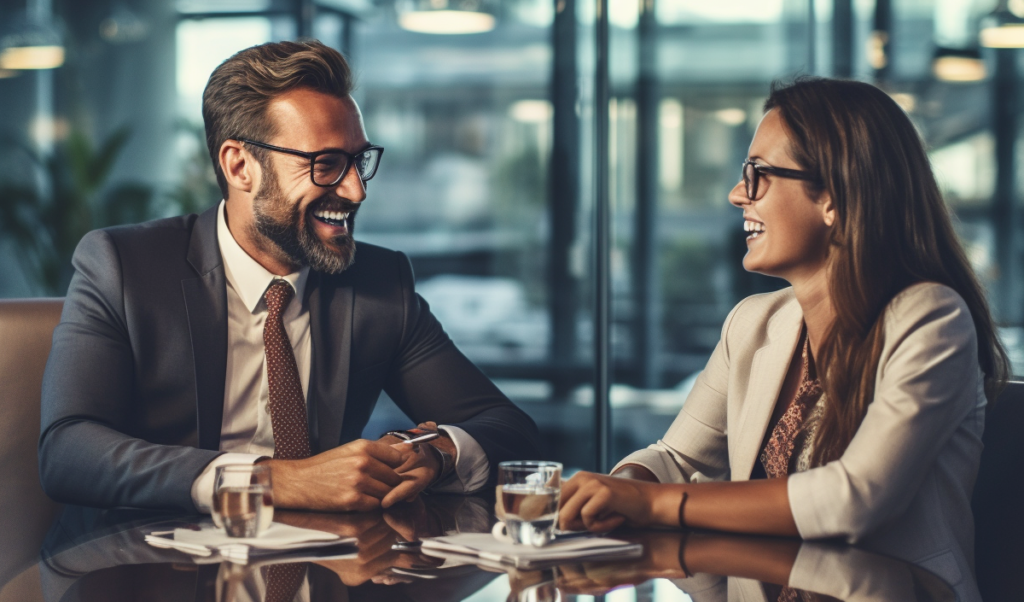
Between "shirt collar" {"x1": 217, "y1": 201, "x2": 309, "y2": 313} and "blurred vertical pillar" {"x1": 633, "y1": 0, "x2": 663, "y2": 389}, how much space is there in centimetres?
329

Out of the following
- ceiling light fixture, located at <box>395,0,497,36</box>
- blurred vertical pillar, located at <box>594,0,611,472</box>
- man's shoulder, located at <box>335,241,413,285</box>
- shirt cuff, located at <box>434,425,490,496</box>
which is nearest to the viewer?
shirt cuff, located at <box>434,425,490,496</box>

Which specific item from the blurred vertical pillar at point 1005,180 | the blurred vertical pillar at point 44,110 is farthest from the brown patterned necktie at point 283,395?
the blurred vertical pillar at point 44,110

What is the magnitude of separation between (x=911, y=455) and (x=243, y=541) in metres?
1.01

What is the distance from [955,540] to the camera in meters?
1.56

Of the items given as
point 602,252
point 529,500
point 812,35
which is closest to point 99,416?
point 529,500

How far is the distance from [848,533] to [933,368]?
306 millimetres

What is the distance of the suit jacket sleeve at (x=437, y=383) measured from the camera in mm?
2121

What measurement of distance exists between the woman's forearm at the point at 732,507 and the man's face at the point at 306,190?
3.27ft

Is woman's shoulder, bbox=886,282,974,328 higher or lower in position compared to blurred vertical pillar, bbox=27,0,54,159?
lower

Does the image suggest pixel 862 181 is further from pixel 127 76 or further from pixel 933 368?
pixel 127 76

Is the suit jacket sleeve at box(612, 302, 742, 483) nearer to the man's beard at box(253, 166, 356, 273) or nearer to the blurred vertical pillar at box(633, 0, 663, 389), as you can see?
the man's beard at box(253, 166, 356, 273)

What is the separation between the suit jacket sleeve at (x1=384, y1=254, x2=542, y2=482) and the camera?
2121mm

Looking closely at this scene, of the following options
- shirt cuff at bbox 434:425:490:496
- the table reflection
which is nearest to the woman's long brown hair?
the table reflection

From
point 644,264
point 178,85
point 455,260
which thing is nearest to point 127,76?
point 178,85
